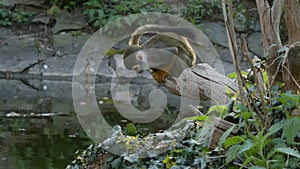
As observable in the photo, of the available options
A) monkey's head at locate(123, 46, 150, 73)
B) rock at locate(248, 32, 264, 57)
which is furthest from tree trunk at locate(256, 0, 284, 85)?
rock at locate(248, 32, 264, 57)

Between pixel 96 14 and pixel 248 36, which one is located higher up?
pixel 96 14

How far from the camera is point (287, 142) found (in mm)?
1312

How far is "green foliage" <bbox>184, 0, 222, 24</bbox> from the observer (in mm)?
7570

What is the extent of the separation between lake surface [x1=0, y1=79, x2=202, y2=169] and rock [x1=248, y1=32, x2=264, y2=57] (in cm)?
170

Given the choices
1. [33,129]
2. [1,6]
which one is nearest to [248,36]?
[1,6]

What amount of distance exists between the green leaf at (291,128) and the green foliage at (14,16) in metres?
6.73

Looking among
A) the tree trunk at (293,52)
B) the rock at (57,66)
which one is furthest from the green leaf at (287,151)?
the rock at (57,66)

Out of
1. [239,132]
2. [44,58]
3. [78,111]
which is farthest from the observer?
[44,58]

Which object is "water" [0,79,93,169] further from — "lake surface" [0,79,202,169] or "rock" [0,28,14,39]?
"rock" [0,28,14,39]

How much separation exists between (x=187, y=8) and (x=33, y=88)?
2.72 m

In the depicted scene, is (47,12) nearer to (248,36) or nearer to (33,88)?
(33,88)

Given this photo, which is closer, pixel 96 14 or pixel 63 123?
pixel 63 123

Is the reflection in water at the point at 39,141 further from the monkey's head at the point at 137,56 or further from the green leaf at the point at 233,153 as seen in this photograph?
the green leaf at the point at 233,153

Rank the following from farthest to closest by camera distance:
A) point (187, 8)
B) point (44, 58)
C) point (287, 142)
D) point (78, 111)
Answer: point (187, 8) < point (44, 58) < point (78, 111) < point (287, 142)
